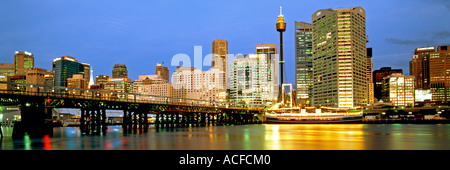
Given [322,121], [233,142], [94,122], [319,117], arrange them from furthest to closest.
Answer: [319,117] → [322,121] → [94,122] → [233,142]

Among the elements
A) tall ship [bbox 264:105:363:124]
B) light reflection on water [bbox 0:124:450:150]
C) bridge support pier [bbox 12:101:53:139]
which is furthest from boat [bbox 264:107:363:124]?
bridge support pier [bbox 12:101:53:139]


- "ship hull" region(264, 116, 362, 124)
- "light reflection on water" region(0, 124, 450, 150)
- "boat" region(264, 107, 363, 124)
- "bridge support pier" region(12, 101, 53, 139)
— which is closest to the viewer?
"light reflection on water" region(0, 124, 450, 150)

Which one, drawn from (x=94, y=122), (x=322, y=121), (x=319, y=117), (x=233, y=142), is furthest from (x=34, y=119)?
(x=319, y=117)

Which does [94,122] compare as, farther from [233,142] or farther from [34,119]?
[233,142]

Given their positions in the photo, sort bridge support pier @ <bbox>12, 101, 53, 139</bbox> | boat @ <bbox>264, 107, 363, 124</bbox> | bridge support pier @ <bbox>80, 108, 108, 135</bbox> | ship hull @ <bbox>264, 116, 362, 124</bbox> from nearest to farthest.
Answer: bridge support pier @ <bbox>12, 101, 53, 139</bbox>, bridge support pier @ <bbox>80, 108, 108, 135</bbox>, ship hull @ <bbox>264, 116, 362, 124</bbox>, boat @ <bbox>264, 107, 363, 124</bbox>

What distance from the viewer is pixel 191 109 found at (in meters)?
153

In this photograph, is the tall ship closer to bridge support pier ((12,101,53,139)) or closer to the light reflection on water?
the light reflection on water

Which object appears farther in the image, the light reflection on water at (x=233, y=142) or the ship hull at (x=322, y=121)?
the ship hull at (x=322, y=121)

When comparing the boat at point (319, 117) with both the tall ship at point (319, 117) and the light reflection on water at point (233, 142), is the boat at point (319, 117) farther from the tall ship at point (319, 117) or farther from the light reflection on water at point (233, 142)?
the light reflection on water at point (233, 142)

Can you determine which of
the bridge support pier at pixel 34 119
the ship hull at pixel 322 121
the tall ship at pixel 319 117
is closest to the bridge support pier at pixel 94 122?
the bridge support pier at pixel 34 119

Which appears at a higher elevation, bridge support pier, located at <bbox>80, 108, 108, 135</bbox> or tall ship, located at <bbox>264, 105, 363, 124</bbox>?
bridge support pier, located at <bbox>80, 108, 108, 135</bbox>
